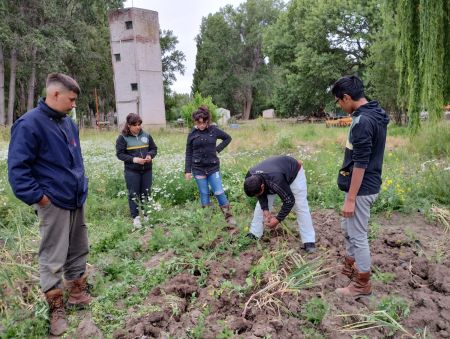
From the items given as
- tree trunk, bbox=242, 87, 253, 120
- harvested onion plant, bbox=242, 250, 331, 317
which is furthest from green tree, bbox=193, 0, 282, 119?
harvested onion plant, bbox=242, 250, 331, 317

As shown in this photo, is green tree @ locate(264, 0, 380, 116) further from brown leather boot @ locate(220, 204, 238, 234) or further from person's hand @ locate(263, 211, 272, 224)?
person's hand @ locate(263, 211, 272, 224)

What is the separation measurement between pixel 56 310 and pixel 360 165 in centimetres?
287

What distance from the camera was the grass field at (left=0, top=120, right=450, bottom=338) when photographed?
3.29 m

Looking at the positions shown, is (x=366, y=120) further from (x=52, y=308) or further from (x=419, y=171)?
(x=419, y=171)

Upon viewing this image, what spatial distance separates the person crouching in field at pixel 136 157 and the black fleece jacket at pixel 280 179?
2103 millimetres

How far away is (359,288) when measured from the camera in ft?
11.6

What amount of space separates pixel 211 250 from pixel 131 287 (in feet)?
3.46

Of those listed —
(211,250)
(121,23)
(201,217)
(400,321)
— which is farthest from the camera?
(121,23)

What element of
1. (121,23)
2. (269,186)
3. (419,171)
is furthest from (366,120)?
(121,23)

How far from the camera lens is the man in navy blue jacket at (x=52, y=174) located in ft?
10.2

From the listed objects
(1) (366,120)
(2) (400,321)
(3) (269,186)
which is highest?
(1) (366,120)

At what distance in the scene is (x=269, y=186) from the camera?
409 centimetres

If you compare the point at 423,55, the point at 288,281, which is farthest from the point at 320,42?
the point at 288,281

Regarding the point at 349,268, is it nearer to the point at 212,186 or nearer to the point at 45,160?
the point at 212,186
